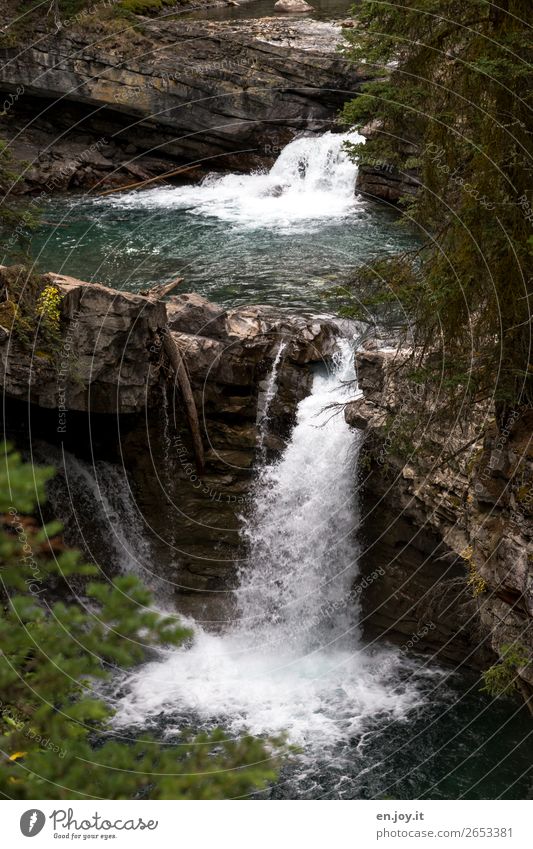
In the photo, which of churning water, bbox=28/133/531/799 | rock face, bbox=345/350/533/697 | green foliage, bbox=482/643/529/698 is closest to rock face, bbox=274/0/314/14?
churning water, bbox=28/133/531/799

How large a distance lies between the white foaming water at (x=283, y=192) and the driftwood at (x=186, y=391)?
1046 cm

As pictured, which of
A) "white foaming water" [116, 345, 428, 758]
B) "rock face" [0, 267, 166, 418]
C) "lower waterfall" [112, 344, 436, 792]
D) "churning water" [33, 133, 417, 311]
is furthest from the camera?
"churning water" [33, 133, 417, 311]

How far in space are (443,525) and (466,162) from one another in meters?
5.11

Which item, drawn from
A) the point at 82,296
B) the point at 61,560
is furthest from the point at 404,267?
the point at 61,560

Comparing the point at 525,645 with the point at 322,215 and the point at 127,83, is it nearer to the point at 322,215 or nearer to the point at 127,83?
the point at 322,215

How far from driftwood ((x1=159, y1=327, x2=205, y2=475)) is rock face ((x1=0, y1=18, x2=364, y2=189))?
15.6 meters

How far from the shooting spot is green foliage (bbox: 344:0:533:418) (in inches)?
359

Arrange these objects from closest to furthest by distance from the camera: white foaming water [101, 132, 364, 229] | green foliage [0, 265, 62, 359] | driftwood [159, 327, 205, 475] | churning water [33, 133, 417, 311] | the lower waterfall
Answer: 1. the lower waterfall
2. green foliage [0, 265, 62, 359]
3. driftwood [159, 327, 205, 475]
4. churning water [33, 133, 417, 311]
5. white foaming water [101, 132, 364, 229]

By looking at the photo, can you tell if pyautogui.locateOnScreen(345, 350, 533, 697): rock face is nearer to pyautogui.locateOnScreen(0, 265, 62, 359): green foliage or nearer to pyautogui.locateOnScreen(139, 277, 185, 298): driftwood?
pyautogui.locateOnScreen(0, 265, 62, 359): green foliage

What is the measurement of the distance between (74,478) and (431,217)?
7326mm

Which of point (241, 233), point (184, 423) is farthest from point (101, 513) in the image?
point (241, 233)

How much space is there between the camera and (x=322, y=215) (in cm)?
2434

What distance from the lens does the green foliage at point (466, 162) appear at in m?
9.11

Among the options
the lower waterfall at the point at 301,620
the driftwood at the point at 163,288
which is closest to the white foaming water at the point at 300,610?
the lower waterfall at the point at 301,620
